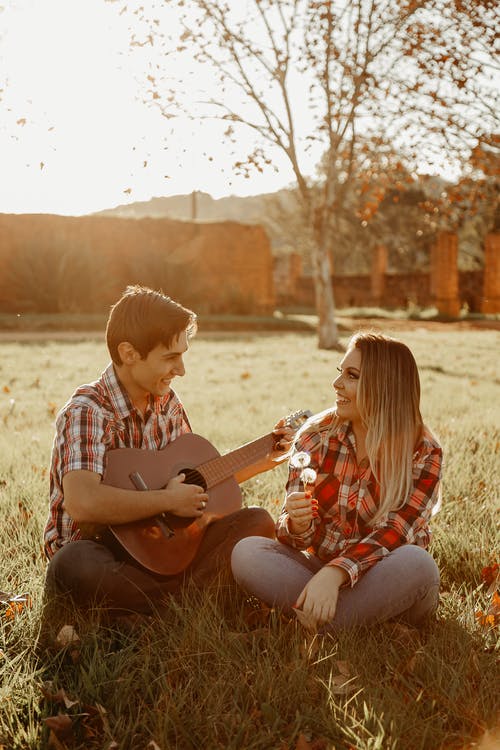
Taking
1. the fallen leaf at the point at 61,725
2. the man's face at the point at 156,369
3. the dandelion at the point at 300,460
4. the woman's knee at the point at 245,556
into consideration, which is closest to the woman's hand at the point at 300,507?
the dandelion at the point at 300,460

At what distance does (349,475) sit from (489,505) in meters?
1.42

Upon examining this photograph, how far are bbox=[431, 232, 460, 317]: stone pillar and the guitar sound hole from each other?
929 inches

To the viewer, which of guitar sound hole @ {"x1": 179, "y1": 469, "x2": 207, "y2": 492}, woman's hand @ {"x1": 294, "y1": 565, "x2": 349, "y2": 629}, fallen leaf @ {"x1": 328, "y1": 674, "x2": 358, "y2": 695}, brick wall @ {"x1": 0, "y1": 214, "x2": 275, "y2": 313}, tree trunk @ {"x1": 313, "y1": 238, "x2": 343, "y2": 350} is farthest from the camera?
brick wall @ {"x1": 0, "y1": 214, "x2": 275, "y2": 313}

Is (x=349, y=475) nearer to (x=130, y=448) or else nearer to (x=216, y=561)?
(x=216, y=561)

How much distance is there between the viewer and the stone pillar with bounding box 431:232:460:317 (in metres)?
25.9

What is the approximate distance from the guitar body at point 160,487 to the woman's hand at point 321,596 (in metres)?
0.62

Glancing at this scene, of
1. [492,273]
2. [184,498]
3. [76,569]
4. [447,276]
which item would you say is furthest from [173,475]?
[492,273]

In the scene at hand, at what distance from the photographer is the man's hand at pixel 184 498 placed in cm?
298

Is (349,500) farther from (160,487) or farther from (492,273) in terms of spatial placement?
(492,273)

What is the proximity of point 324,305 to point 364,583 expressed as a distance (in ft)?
42.2

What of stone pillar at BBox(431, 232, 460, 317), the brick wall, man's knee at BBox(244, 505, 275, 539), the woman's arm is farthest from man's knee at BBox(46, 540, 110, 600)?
stone pillar at BBox(431, 232, 460, 317)

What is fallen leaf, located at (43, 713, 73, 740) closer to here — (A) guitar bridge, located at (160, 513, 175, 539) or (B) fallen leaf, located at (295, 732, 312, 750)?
(B) fallen leaf, located at (295, 732, 312, 750)

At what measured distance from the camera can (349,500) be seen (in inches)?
118

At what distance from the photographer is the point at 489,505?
13.4 ft
